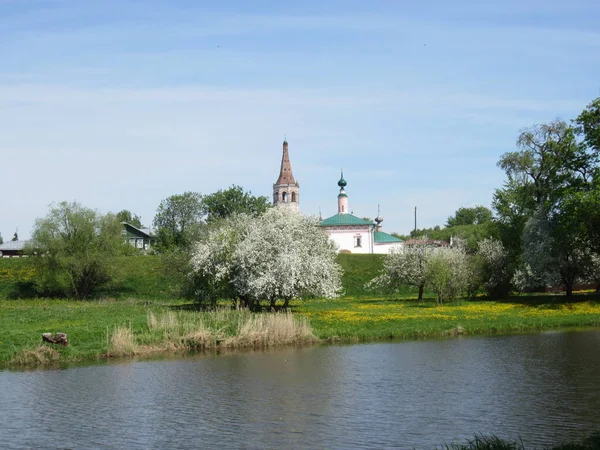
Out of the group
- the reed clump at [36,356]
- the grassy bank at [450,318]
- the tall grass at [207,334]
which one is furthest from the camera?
the grassy bank at [450,318]

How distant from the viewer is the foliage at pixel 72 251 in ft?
241

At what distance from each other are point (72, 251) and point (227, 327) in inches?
1602

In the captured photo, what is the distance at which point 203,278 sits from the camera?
2036 inches

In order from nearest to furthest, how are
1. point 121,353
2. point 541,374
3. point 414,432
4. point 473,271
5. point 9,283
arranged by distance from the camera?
point 414,432 < point 541,374 < point 121,353 < point 473,271 < point 9,283

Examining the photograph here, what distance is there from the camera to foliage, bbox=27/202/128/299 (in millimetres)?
73312

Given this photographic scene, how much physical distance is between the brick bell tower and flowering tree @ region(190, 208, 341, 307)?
307 ft

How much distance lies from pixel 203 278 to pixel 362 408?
99.2 ft

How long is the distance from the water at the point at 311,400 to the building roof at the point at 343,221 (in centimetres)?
8767

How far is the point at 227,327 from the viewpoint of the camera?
3806cm

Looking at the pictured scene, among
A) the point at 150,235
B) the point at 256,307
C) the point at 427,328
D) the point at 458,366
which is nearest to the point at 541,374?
the point at 458,366

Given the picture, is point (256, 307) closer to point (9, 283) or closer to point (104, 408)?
point (104, 408)

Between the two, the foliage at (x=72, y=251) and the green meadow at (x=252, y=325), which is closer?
the green meadow at (x=252, y=325)

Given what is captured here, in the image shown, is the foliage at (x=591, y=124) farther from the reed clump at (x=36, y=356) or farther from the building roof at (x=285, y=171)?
the building roof at (x=285, y=171)

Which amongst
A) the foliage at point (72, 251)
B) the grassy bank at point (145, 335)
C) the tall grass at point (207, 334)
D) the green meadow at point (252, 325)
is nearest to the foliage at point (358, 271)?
the green meadow at point (252, 325)
